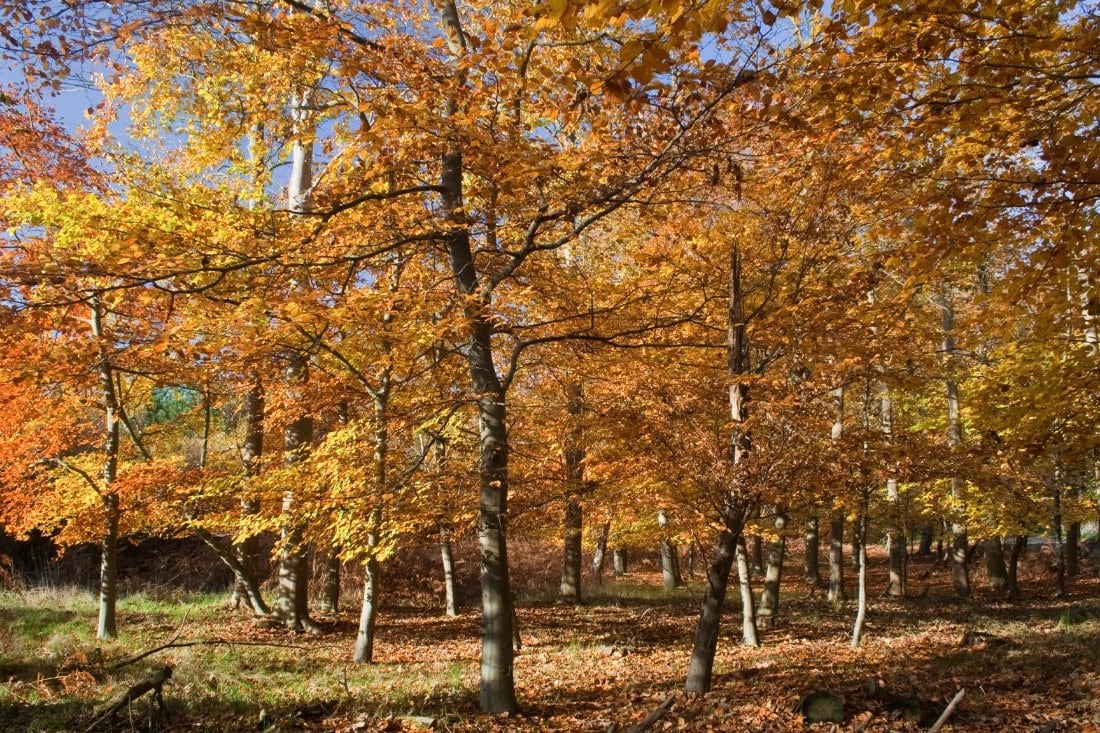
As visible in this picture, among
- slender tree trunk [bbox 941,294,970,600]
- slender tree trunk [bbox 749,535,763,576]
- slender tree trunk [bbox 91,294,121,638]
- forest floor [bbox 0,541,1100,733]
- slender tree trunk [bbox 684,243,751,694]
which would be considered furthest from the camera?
slender tree trunk [bbox 749,535,763,576]

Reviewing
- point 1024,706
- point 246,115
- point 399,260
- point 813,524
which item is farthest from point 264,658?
point 813,524

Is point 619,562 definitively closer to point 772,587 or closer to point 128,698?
point 772,587

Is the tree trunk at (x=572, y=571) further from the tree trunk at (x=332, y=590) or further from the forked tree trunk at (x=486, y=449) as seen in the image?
the forked tree trunk at (x=486, y=449)

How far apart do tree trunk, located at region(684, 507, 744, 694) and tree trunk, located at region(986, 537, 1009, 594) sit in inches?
583

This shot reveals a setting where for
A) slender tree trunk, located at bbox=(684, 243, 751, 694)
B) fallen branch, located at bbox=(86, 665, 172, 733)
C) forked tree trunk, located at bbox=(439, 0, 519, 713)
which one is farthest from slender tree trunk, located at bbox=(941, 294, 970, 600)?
fallen branch, located at bbox=(86, 665, 172, 733)

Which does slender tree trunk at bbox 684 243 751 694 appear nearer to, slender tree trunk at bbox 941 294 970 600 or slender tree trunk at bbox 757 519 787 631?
slender tree trunk at bbox 757 519 787 631

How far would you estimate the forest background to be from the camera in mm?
5223

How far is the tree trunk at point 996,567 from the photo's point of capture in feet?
60.8

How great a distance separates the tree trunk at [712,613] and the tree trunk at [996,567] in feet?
48.6

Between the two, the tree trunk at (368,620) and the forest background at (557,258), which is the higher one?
the forest background at (557,258)

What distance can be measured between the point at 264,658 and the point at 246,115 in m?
8.00

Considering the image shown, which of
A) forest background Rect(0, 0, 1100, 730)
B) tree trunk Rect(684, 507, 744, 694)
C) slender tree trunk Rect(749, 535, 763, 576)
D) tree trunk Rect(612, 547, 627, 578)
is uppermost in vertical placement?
forest background Rect(0, 0, 1100, 730)

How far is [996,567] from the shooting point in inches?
753

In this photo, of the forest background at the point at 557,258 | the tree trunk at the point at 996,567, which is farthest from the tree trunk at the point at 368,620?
the tree trunk at the point at 996,567
